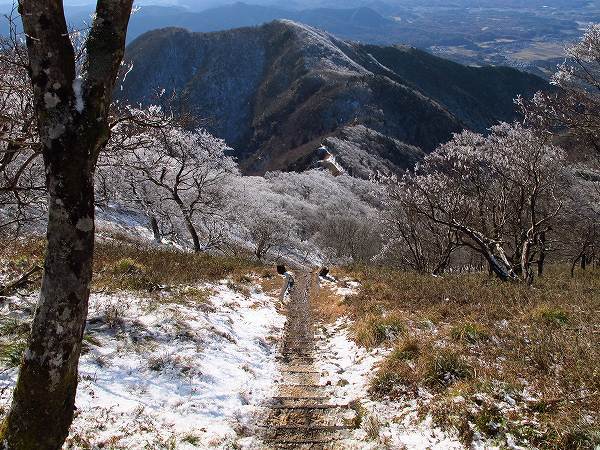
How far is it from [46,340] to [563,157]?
78.8ft

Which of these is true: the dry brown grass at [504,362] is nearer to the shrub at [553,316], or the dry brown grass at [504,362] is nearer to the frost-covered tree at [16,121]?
the shrub at [553,316]

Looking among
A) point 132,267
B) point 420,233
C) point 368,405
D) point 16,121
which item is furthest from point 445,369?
point 420,233

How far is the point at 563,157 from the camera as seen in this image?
21.7m

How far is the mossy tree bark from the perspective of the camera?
380 cm

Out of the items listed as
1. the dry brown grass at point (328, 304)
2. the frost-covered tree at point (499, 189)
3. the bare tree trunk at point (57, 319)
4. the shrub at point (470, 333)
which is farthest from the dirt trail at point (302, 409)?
the frost-covered tree at point (499, 189)

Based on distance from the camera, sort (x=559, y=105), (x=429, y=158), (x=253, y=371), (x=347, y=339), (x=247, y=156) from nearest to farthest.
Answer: (x=253, y=371)
(x=347, y=339)
(x=559, y=105)
(x=429, y=158)
(x=247, y=156)

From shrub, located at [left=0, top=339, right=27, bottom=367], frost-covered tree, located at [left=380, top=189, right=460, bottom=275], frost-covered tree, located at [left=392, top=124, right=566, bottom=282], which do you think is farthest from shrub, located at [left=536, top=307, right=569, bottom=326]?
frost-covered tree, located at [left=380, top=189, right=460, bottom=275]

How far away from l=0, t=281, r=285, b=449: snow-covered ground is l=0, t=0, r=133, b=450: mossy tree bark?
184 cm

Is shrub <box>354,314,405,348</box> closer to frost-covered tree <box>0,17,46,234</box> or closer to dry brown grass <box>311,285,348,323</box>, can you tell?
dry brown grass <box>311,285,348,323</box>

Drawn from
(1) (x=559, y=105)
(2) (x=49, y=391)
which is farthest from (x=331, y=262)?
(2) (x=49, y=391)

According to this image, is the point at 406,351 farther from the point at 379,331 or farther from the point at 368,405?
the point at 379,331

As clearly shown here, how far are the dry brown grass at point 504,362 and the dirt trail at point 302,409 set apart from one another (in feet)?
3.39

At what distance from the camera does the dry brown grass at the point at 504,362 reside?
5.50m

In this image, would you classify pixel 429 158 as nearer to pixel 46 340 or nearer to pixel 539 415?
pixel 539 415
